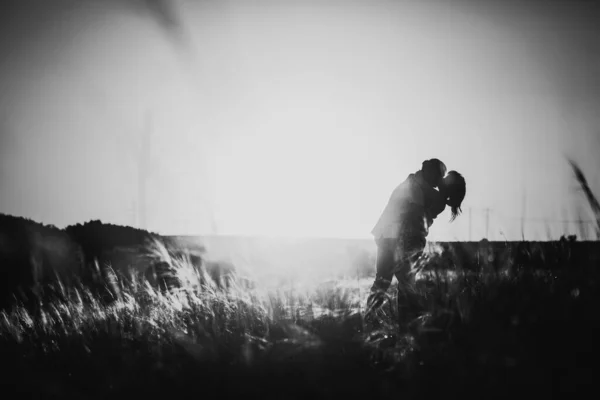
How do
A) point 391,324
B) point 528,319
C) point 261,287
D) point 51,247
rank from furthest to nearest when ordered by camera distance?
point 51,247
point 261,287
point 391,324
point 528,319

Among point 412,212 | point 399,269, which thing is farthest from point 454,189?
point 399,269

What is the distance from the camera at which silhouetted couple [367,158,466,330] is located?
4.00 metres

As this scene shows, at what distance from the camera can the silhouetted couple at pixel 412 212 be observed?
3998 millimetres

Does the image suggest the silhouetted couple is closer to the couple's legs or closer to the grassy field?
the couple's legs

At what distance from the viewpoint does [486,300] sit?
2.81 meters

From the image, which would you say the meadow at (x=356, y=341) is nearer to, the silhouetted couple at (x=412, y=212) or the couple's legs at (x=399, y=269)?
the couple's legs at (x=399, y=269)

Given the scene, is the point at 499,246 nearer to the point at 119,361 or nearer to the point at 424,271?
the point at 424,271

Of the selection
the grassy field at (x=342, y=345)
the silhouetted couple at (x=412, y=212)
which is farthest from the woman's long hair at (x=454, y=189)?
the grassy field at (x=342, y=345)

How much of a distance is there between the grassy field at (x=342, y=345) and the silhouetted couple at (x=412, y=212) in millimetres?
511

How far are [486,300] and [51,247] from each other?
18634 millimetres

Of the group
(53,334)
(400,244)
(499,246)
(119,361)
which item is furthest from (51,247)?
(499,246)

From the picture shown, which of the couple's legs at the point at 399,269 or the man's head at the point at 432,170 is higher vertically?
the man's head at the point at 432,170

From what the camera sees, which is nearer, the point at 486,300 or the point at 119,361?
the point at 486,300

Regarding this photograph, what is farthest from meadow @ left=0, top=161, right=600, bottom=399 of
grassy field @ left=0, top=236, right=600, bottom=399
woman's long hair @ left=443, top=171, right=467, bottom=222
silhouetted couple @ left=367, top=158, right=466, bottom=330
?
woman's long hair @ left=443, top=171, right=467, bottom=222
